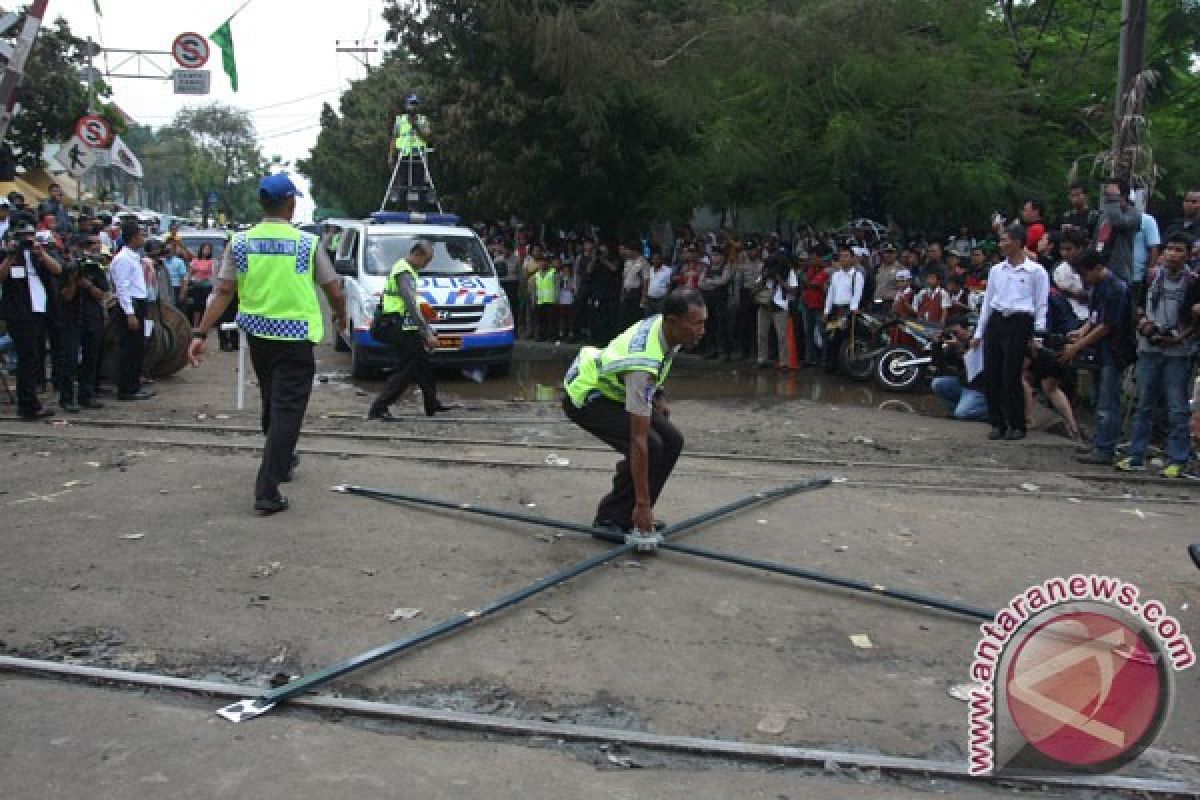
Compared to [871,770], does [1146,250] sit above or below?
above

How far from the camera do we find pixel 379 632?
4555 mm

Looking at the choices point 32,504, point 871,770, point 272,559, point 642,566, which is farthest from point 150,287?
point 871,770

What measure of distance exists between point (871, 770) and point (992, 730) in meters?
0.42

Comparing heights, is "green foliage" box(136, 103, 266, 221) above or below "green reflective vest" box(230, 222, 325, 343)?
above

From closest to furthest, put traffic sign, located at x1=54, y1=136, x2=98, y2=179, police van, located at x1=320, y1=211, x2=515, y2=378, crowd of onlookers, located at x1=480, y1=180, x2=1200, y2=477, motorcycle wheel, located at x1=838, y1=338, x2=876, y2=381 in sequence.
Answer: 1. crowd of onlookers, located at x1=480, y1=180, x2=1200, y2=477
2. police van, located at x1=320, y1=211, x2=515, y2=378
3. motorcycle wheel, located at x1=838, y1=338, x2=876, y2=381
4. traffic sign, located at x1=54, y1=136, x2=98, y2=179

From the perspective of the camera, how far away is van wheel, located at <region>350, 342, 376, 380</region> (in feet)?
42.0

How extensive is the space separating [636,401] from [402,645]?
1.65 meters

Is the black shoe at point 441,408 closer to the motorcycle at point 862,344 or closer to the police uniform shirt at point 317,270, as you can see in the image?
the police uniform shirt at point 317,270

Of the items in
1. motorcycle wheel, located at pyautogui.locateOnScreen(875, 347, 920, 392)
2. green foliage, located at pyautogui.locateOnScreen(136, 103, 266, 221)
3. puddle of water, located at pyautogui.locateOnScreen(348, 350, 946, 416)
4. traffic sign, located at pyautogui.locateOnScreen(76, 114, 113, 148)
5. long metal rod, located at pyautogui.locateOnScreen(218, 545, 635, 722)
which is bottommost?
long metal rod, located at pyautogui.locateOnScreen(218, 545, 635, 722)

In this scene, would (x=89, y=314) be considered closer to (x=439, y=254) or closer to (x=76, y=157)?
(x=439, y=254)

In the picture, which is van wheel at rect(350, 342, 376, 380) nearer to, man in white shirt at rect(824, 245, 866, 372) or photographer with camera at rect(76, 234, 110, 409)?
photographer with camera at rect(76, 234, 110, 409)

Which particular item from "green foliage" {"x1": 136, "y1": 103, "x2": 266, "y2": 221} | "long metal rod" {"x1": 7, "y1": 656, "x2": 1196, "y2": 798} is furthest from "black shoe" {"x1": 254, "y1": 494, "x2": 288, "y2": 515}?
"green foliage" {"x1": 136, "y1": 103, "x2": 266, "y2": 221}

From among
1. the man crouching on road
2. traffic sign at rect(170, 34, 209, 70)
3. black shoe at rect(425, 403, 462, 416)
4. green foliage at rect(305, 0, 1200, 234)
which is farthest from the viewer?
traffic sign at rect(170, 34, 209, 70)

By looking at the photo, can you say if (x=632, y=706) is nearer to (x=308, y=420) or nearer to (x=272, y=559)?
(x=272, y=559)
